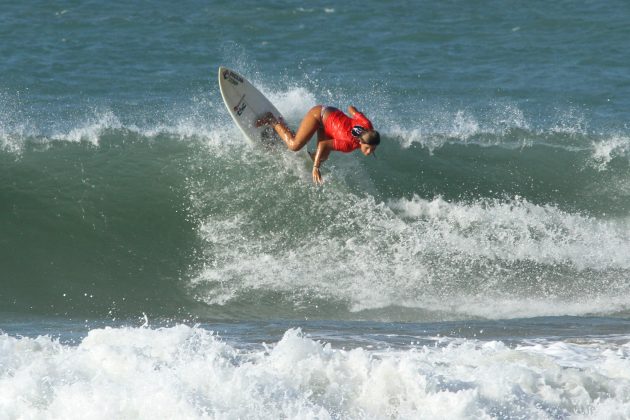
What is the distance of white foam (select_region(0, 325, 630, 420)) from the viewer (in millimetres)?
6465

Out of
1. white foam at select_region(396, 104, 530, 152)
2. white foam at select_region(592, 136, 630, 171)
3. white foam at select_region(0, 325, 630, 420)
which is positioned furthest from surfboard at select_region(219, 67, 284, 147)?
white foam at select_region(0, 325, 630, 420)

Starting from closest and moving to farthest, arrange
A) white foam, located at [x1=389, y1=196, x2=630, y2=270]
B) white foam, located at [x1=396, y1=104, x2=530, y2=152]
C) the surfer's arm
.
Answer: the surfer's arm, white foam, located at [x1=389, y1=196, x2=630, y2=270], white foam, located at [x1=396, y1=104, x2=530, y2=152]

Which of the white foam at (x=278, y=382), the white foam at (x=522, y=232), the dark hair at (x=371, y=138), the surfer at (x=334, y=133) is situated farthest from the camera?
the white foam at (x=522, y=232)

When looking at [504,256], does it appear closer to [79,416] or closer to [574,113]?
[574,113]

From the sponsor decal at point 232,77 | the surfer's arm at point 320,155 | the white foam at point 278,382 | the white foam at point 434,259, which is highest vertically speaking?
the sponsor decal at point 232,77

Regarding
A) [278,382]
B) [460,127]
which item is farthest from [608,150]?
[278,382]

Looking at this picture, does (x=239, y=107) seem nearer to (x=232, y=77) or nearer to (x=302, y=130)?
(x=232, y=77)

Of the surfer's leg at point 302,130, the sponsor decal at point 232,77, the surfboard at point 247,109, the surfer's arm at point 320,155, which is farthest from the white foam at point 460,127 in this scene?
the surfer's arm at point 320,155

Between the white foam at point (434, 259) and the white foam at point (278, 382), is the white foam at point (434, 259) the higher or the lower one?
the higher one

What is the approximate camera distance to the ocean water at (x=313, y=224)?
686cm

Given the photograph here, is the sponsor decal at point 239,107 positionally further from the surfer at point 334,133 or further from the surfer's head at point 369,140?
the surfer's head at point 369,140

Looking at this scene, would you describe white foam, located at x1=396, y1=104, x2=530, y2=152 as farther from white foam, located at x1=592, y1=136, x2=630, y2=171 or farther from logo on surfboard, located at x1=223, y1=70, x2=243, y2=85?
logo on surfboard, located at x1=223, y1=70, x2=243, y2=85

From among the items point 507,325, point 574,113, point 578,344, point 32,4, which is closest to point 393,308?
point 507,325

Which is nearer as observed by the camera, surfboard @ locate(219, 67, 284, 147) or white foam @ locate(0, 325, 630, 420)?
white foam @ locate(0, 325, 630, 420)
